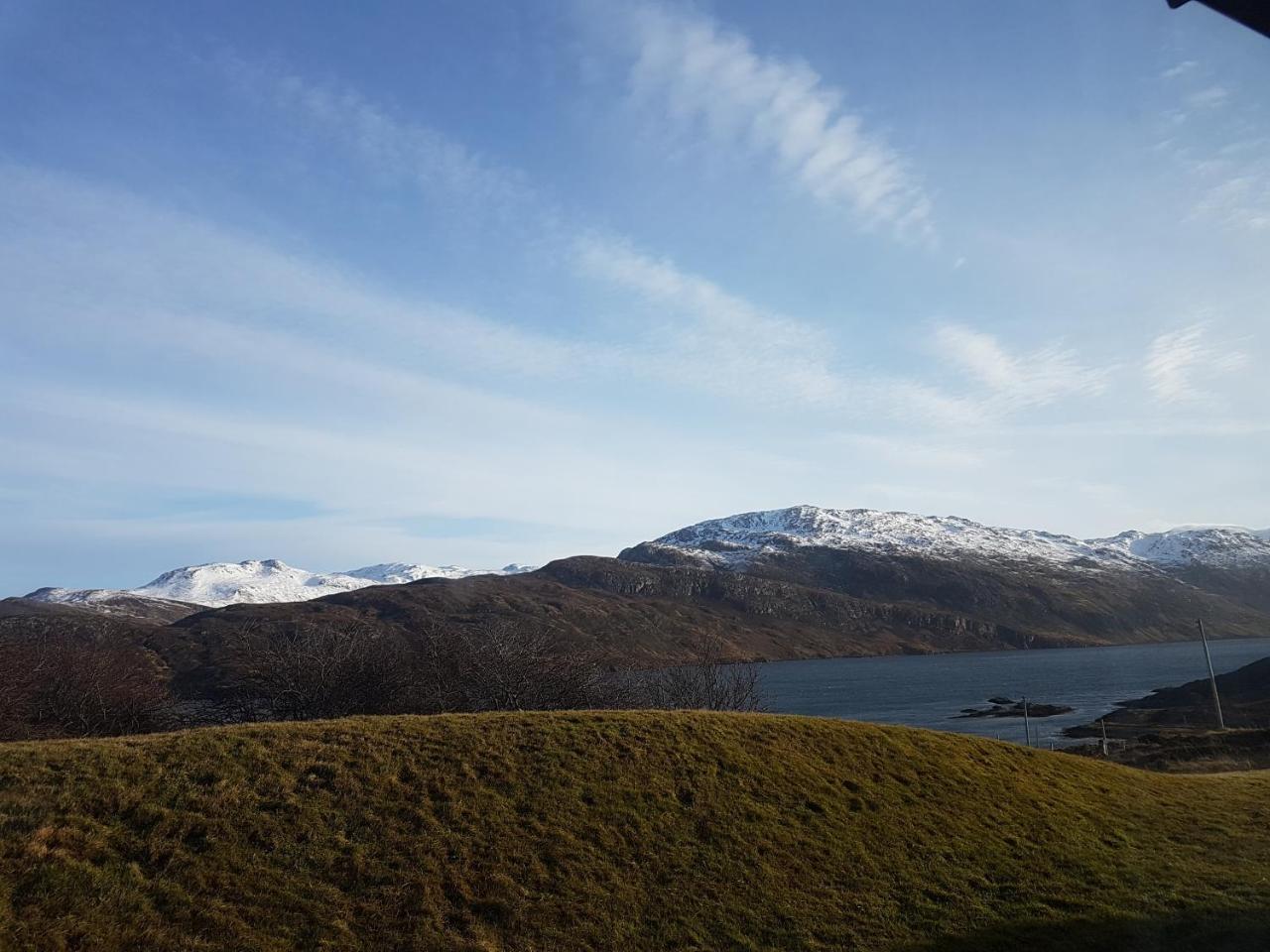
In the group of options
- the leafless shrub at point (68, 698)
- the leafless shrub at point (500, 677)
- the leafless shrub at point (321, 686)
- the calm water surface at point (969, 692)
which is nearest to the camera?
the leafless shrub at point (68, 698)

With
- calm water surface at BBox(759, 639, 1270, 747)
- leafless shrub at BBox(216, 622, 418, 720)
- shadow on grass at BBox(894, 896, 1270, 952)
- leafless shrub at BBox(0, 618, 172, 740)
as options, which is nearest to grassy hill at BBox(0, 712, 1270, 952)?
shadow on grass at BBox(894, 896, 1270, 952)

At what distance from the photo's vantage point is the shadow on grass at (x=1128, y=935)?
16953 millimetres

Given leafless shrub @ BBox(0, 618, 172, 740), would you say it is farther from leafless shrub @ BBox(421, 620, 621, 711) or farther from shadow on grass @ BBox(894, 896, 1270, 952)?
shadow on grass @ BBox(894, 896, 1270, 952)

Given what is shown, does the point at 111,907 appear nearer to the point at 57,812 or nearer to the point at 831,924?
the point at 57,812

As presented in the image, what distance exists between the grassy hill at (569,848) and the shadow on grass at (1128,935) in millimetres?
73

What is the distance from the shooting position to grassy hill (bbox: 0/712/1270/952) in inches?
645

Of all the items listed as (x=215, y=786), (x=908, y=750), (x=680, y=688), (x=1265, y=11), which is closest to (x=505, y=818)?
(x=215, y=786)

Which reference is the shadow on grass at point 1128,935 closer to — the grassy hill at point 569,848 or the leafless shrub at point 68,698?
the grassy hill at point 569,848

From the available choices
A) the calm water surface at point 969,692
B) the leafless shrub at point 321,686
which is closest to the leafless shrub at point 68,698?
the leafless shrub at point 321,686

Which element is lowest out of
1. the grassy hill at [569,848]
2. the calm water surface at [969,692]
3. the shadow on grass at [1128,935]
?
the calm water surface at [969,692]

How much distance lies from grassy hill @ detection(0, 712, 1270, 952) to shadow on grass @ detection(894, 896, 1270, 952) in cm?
7

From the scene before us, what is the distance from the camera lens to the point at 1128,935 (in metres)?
17.8

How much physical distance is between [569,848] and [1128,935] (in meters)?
12.8

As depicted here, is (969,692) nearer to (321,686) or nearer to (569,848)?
(321,686)
